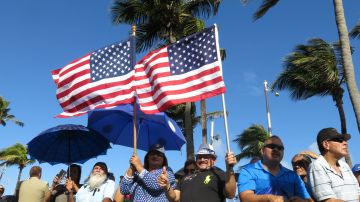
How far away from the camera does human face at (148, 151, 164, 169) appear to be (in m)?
5.51

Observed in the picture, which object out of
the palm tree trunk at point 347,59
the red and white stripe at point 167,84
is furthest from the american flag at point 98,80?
the palm tree trunk at point 347,59

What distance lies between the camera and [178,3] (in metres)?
16.6

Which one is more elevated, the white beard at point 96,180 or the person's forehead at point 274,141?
the person's forehead at point 274,141

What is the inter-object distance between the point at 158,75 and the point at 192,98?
725mm

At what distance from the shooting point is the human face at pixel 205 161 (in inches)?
201

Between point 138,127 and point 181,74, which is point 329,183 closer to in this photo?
point 181,74

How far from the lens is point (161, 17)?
16578 millimetres

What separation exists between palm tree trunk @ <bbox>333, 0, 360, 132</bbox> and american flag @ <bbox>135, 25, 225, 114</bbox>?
19.1 feet

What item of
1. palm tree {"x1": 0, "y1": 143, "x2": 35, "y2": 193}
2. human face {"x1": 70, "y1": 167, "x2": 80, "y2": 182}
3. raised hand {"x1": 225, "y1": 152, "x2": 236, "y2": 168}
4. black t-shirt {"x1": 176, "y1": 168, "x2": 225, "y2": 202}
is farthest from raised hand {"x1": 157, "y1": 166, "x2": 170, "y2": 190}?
palm tree {"x1": 0, "y1": 143, "x2": 35, "y2": 193}

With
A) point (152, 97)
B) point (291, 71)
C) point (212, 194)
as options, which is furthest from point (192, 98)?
point (291, 71)

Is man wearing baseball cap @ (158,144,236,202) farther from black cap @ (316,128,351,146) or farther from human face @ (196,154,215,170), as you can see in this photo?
black cap @ (316,128,351,146)

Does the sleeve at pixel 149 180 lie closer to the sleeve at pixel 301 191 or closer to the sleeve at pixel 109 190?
the sleeve at pixel 109 190

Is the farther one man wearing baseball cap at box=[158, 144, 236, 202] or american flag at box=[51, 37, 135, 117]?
american flag at box=[51, 37, 135, 117]

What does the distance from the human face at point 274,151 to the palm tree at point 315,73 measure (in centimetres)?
1723
